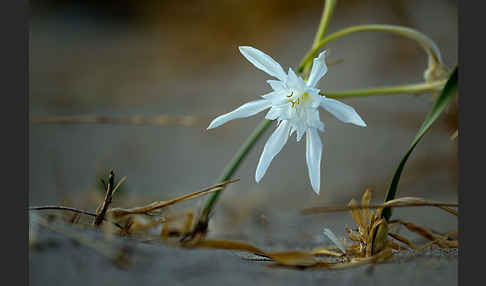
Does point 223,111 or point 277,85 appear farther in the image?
point 223,111

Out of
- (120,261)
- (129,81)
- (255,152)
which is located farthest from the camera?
(129,81)

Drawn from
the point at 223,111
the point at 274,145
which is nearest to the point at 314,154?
the point at 274,145

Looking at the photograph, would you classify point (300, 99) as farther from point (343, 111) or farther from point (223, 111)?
point (223, 111)

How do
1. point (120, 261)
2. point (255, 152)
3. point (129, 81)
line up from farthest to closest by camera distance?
point (129, 81)
point (255, 152)
point (120, 261)

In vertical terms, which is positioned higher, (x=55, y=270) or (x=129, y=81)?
(x=129, y=81)

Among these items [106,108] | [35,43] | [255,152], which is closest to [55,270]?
[255,152]

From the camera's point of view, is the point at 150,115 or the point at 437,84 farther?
the point at 150,115

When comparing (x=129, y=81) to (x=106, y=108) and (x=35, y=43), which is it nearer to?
(x=106, y=108)
